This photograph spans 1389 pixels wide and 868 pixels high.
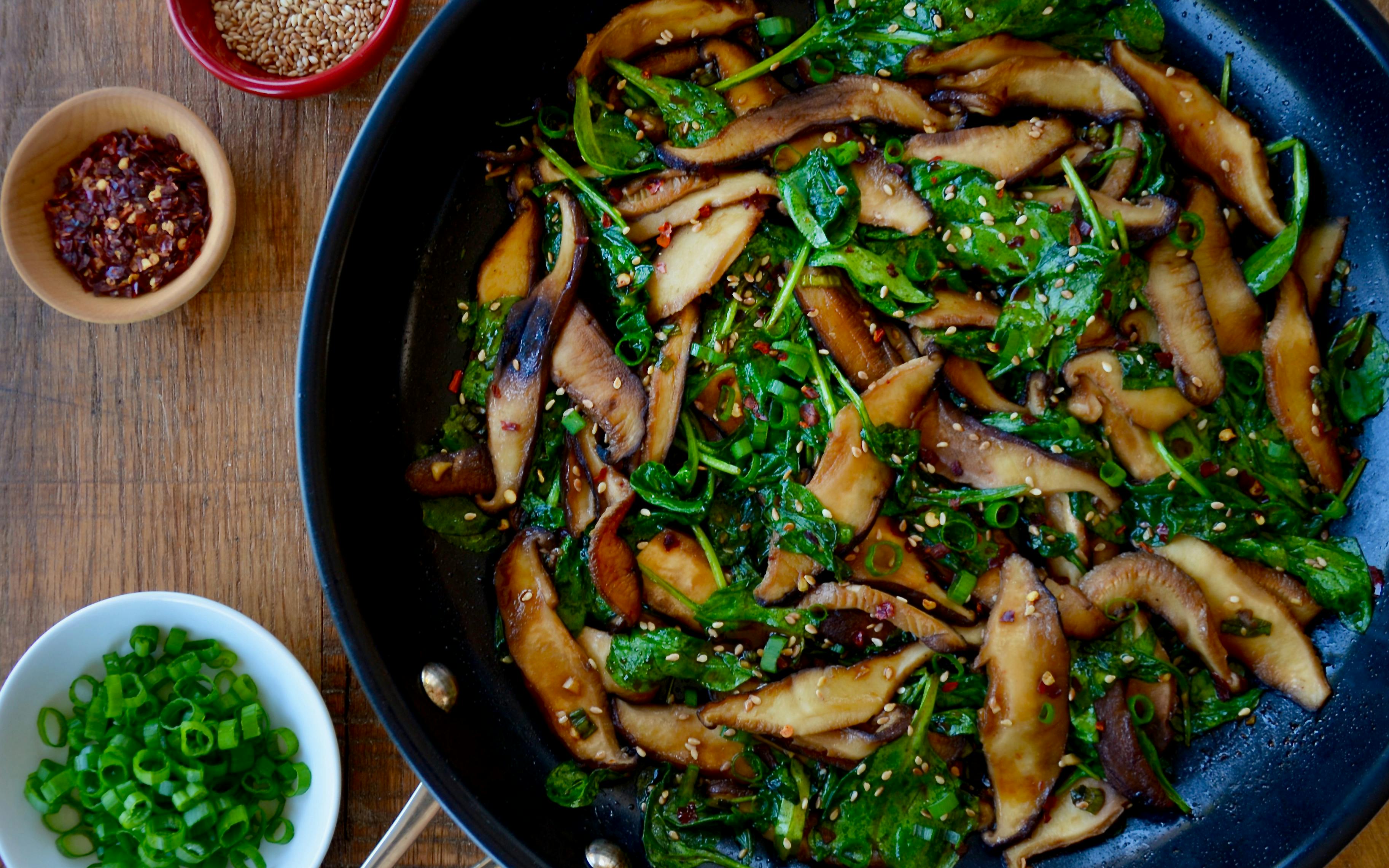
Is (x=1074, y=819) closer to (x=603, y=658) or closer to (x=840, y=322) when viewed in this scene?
(x=603, y=658)

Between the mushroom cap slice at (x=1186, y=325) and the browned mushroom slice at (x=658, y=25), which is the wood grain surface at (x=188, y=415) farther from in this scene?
the mushroom cap slice at (x=1186, y=325)

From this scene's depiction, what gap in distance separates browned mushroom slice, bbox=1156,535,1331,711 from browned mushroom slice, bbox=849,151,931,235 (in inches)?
45.8

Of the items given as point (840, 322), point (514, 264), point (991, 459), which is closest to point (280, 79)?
point (514, 264)

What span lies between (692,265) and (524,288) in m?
0.52

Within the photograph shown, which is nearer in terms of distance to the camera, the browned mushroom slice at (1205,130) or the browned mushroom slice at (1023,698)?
the browned mushroom slice at (1023,698)

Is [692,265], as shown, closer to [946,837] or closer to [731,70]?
[731,70]

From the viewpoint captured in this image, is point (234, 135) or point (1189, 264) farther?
point (234, 135)

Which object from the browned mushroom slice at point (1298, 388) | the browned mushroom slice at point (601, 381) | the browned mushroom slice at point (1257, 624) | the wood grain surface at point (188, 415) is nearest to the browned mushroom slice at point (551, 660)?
the browned mushroom slice at point (601, 381)

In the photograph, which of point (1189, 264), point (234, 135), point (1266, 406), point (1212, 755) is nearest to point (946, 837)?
point (1212, 755)

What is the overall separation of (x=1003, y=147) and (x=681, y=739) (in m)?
1.92

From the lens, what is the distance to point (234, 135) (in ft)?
9.84

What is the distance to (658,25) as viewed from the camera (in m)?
2.73

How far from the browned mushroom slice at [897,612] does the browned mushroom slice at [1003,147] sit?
1.21 meters

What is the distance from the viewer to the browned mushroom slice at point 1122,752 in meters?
2.53
